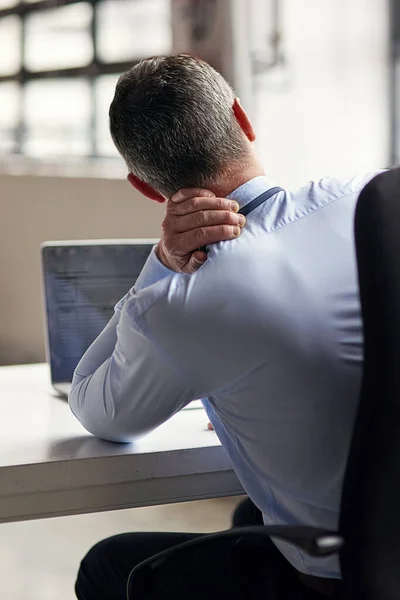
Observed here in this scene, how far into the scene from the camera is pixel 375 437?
0.79m

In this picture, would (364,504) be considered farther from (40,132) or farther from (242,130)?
(40,132)

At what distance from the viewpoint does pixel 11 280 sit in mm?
2941

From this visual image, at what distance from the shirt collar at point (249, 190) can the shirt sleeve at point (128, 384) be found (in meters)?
0.20

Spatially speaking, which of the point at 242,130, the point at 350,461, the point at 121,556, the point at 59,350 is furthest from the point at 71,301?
the point at 350,461

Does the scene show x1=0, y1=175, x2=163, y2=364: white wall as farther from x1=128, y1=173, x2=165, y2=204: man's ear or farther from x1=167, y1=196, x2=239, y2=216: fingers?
x1=167, y1=196, x2=239, y2=216: fingers

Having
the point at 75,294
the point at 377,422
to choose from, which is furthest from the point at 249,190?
the point at 75,294

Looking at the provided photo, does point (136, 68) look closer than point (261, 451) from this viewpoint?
No

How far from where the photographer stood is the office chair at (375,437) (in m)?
0.77

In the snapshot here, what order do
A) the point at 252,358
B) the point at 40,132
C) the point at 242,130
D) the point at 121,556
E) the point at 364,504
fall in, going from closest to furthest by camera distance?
the point at 364,504, the point at 252,358, the point at 242,130, the point at 121,556, the point at 40,132

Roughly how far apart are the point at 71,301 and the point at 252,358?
2.77 feet

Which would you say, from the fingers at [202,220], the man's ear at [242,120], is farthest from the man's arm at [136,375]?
the man's ear at [242,120]

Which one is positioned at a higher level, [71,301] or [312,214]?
[312,214]

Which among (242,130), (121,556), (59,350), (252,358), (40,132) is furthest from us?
(40,132)

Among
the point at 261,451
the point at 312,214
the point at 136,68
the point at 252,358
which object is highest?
the point at 136,68
